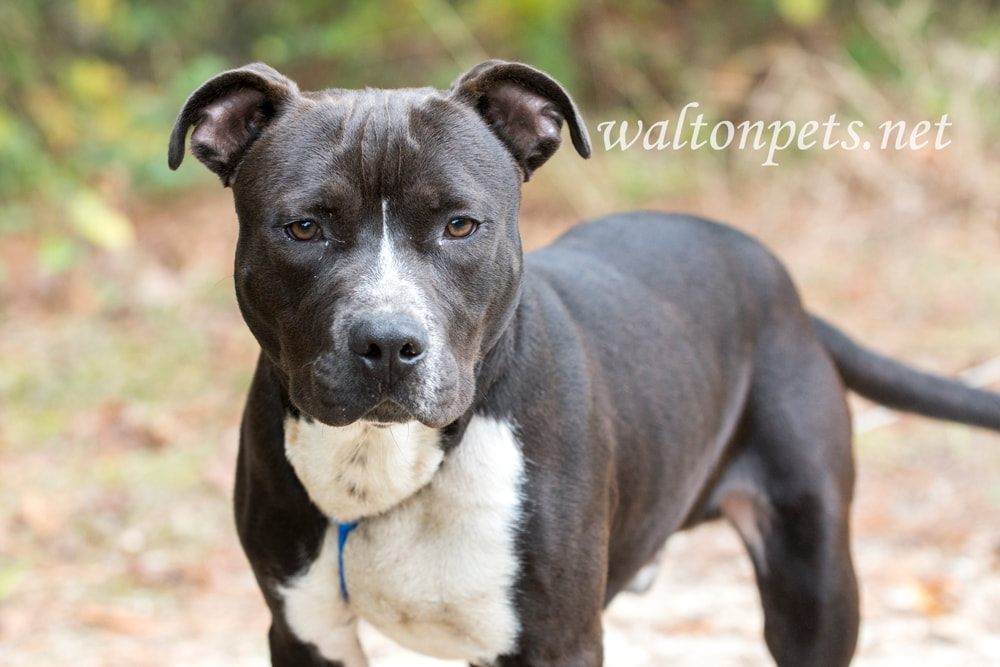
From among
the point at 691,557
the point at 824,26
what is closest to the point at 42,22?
the point at 824,26

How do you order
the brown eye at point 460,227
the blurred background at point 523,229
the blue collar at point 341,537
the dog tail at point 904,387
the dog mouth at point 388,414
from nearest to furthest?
the dog mouth at point 388,414 < the brown eye at point 460,227 < the blue collar at point 341,537 < the dog tail at point 904,387 < the blurred background at point 523,229

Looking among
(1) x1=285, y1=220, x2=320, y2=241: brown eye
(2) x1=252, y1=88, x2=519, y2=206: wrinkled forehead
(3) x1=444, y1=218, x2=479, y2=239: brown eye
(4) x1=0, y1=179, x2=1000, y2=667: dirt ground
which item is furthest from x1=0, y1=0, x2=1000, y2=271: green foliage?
(3) x1=444, y1=218, x2=479, y2=239: brown eye

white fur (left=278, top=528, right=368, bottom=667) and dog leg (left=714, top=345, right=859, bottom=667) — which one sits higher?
white fur (left=278, top=528, right=368, bottom=667)

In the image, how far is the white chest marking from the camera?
8.84ft

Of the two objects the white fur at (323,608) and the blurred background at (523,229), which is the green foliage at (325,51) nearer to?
the blurred background at (523,229)

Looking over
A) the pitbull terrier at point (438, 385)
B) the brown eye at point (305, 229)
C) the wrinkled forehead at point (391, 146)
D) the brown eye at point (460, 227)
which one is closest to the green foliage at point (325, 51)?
the pitbull terrier at point (438, 385)

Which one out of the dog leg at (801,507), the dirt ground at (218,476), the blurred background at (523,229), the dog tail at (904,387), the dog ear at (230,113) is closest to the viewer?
the dog ear at (230,113)

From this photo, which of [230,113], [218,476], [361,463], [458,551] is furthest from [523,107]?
[218,476]

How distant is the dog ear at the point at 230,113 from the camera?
2668 millimetres

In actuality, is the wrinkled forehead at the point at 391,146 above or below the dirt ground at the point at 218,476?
above

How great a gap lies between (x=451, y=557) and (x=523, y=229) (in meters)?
6.11

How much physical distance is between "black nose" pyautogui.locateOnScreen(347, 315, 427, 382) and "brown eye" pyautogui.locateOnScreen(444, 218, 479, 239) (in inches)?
11.5

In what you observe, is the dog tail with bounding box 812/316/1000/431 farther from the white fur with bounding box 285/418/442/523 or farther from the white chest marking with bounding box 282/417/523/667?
the white fur with bounding box 285/418/442/523

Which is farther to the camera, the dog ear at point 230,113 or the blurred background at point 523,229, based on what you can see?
the blurred background at point 523,229
